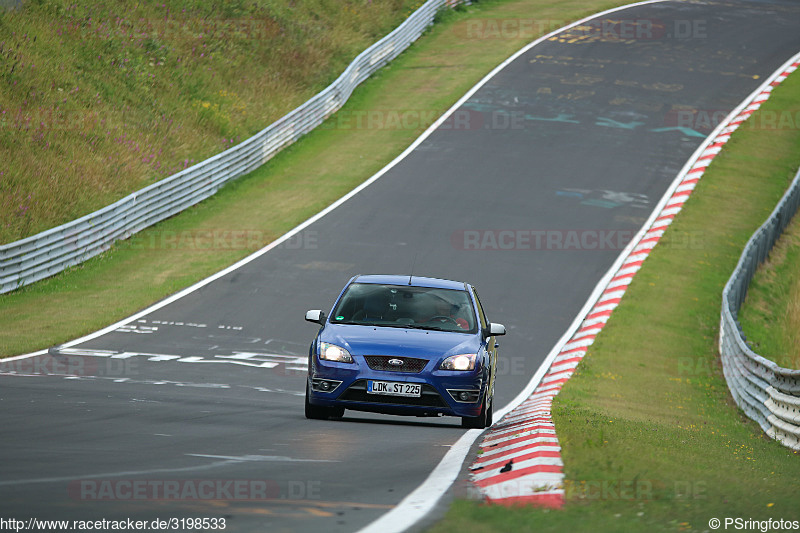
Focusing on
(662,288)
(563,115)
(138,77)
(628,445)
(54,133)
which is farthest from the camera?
(563,115)

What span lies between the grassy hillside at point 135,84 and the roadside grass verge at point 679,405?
555 inches

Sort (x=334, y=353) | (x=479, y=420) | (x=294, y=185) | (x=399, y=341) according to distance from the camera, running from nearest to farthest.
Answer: (x=334, y=353) < (x=399, y=341) < (x=479, y=420) < (x=294, y=185)

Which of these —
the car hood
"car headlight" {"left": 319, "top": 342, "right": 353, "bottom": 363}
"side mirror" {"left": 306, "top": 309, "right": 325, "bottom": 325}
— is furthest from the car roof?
"car headlight" {"left": 319, "top": 342, "right": 353, "bottom": 363}

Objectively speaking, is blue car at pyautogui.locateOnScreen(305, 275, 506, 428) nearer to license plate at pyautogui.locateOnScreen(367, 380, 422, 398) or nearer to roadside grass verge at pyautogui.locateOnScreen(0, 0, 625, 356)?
→ license plate at pyautogui.locateOnScreen(367, 380, 422, 398)

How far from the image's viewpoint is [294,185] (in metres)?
31.2

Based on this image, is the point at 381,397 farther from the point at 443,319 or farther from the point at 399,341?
the point at 443,319

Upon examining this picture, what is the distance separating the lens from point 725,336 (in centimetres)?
1991

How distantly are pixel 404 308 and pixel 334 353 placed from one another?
4.39ft

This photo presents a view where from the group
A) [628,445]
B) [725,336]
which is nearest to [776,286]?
[725,336]

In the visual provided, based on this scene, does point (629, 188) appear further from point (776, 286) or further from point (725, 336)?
point (725, 336)

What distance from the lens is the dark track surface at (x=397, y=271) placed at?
27.2 ft

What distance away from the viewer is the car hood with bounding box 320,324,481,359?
1121cm

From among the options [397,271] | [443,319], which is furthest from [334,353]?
[397,271]

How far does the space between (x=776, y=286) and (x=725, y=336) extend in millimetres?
6352
